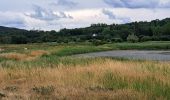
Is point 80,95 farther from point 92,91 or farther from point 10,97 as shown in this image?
point 10,97

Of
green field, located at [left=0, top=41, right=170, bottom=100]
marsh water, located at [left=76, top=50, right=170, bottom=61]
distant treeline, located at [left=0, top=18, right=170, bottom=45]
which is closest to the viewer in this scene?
green field, located at [left=0, top=41, right=170, bottom=100]

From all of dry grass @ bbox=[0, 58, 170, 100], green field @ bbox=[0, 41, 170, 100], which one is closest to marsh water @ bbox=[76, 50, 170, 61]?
Result: dry grass @ bbox=[0, 58, 170, 100]

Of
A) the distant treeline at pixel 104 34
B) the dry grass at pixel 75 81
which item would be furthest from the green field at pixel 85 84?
the distant treeline at pixel 104 34

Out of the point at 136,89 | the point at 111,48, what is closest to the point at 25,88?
the point at 136,89

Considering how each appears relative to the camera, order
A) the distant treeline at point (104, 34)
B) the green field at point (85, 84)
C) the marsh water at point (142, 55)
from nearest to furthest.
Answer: the green field at point (85, 84), the marsh water at point (142, 55), the distant treeline at point (104, 34)

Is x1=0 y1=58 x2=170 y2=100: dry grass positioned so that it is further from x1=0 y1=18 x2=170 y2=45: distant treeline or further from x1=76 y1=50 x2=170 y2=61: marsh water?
x1=0 y1=18 x2=170 y2=45: distant treeline

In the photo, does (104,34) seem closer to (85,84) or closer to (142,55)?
(142,55)

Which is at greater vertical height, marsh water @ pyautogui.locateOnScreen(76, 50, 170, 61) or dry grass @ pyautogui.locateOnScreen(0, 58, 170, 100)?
dry grass @ pyautogui.locateOnScreen(0, 58, 170, 100)

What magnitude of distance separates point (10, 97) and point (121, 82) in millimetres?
3461

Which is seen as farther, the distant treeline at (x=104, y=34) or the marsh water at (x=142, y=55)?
the distant treeline at (x=104, y=34)

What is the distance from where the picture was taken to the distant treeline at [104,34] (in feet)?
332

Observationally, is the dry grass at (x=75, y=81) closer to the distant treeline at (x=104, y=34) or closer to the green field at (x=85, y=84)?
the green field at (x=85, y=84)

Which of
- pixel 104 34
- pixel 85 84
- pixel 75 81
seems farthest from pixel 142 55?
pixel 104 34

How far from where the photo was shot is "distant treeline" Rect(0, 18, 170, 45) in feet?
332
